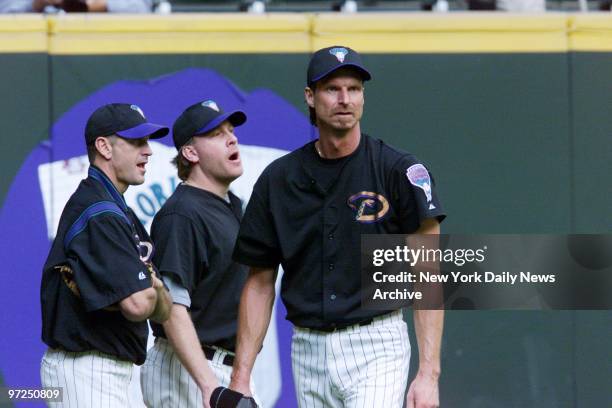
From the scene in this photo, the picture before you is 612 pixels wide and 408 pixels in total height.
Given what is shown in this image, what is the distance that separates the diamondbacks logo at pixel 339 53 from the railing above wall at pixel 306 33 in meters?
2.17

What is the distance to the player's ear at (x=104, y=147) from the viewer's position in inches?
189

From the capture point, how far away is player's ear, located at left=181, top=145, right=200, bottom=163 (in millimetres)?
5371

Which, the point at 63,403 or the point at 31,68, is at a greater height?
the point at 31,68

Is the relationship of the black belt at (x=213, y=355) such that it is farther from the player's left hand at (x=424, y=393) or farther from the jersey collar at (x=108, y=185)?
the player's left hand at (x=424, y=393)

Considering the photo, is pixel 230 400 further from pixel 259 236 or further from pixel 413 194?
pixel 413 194

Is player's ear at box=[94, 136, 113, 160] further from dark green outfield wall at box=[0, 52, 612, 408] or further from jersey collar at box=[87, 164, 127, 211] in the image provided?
dark green outfield wall at box=[0, 52, 612, 408]

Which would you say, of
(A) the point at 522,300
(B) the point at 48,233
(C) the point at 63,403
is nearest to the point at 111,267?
(C) the point at 63,403

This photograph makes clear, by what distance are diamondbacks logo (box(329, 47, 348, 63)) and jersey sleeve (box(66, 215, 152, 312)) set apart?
1.01m

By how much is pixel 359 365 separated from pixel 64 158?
9.05ft

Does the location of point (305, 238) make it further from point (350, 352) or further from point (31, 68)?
point (31, 68)

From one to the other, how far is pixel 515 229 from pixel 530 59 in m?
0.95

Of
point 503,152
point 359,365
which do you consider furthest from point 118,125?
point 503,152

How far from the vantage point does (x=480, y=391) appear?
6703mm

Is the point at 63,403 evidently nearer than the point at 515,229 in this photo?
Yes
